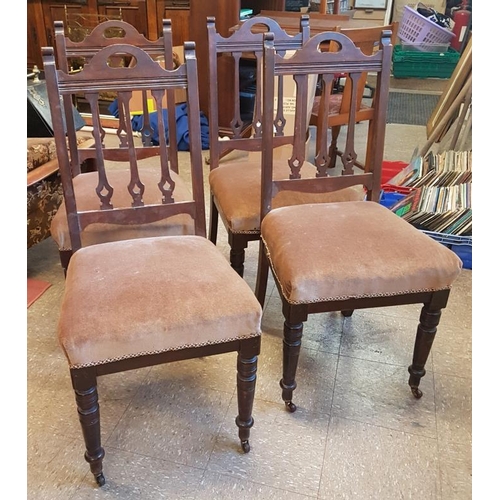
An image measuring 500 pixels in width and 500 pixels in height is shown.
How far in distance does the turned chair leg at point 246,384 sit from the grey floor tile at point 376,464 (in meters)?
0.24

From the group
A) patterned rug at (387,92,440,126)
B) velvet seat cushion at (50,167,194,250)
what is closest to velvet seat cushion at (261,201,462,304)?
velvet seat cushion at (50,167,194,250)

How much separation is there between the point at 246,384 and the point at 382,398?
541 millimetres

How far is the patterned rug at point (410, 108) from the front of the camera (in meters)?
4.42

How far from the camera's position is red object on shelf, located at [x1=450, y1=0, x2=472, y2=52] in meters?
5.67

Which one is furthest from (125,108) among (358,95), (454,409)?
(358,95)

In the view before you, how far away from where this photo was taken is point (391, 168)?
3.16 meters

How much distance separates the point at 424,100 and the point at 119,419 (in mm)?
4659

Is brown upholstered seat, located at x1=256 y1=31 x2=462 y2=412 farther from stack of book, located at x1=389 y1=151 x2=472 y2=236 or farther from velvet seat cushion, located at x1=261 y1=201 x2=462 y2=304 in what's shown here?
stack of book, located at x1=389 y1=151 x2=472 y2=236

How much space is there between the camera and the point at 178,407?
1520 millimetres

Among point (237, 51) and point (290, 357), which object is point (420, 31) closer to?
point (237, 51)

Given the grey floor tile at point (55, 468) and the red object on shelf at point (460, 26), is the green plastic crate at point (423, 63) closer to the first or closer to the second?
the red object on shelf at point (460, 26)

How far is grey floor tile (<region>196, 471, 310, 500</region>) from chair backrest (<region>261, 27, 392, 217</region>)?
79 centimetres

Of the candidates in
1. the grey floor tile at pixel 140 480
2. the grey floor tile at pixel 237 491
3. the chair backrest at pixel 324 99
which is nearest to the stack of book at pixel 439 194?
the chair backrest at pixel 324 99

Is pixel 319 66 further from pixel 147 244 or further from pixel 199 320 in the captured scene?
pixel 199 320
